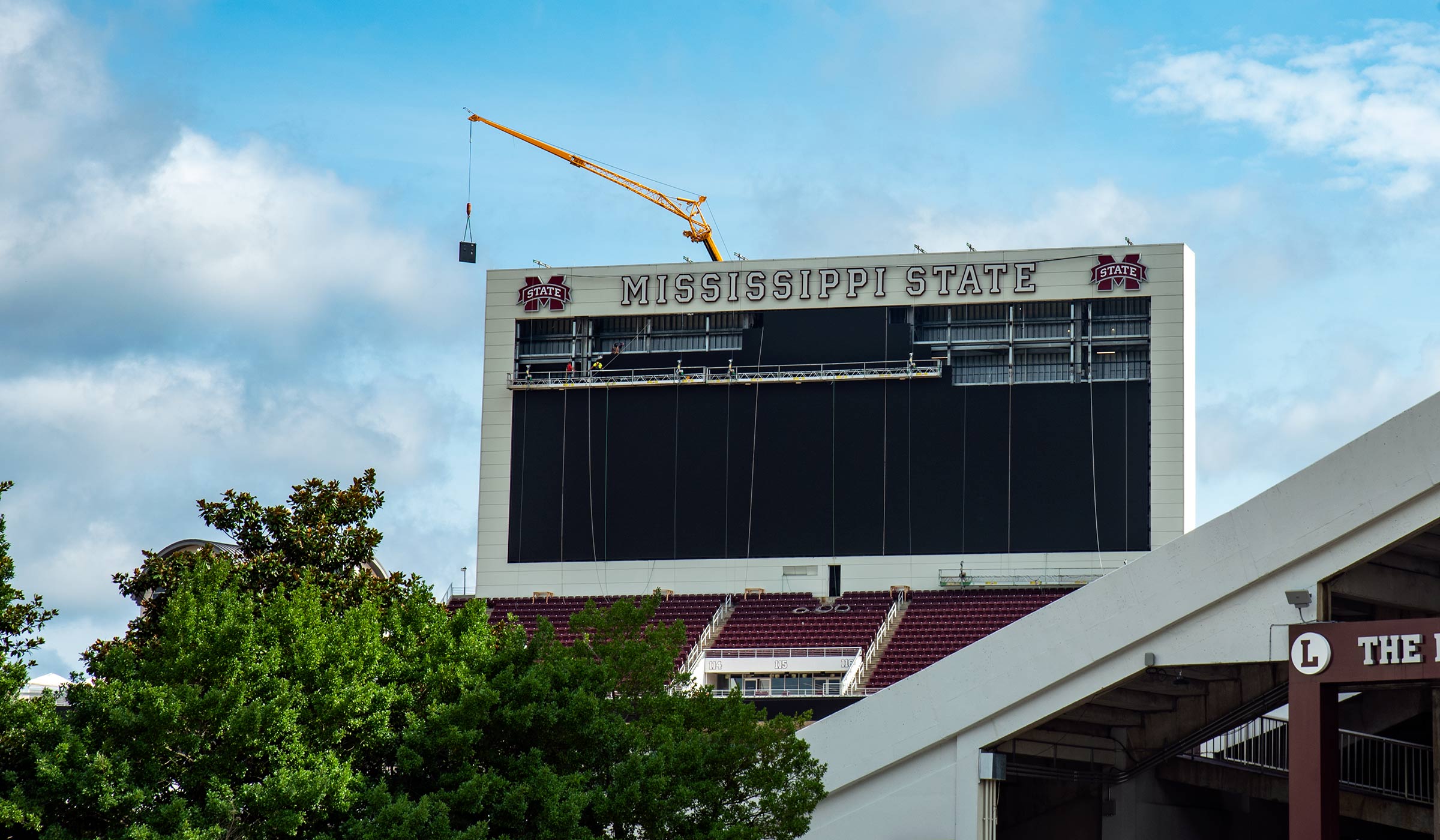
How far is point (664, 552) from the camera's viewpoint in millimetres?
57156

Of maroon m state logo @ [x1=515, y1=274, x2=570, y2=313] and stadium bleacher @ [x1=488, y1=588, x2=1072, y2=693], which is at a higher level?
maroon m state logo @ [x1=515, y1=274, x2=570, y2=313]

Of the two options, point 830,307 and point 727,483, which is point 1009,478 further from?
point 727,483

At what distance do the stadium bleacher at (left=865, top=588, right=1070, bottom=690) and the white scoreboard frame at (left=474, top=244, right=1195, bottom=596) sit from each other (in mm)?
964

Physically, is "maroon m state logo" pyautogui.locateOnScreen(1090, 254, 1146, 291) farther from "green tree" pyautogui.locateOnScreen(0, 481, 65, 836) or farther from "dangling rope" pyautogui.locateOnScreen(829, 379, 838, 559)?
"green tree" pyautogui.locateOnScreen(0, 481, 65, 836)

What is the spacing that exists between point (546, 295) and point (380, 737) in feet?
120

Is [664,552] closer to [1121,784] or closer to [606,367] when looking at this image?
[606,367]

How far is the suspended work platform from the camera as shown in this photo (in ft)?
184

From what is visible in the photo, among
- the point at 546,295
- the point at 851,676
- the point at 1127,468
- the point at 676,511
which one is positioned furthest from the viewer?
the point at 546,295

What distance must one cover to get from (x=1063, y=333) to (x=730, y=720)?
3150 cm

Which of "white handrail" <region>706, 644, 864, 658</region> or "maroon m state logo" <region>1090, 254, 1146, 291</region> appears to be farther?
"maroon m state logo" <region>1090, 254, 1146, 291</region>

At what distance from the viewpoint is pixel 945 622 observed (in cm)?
5241

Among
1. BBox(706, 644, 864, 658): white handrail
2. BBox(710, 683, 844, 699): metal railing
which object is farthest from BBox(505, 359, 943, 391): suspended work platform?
BBox(710, 683, 844, 699): metal railing

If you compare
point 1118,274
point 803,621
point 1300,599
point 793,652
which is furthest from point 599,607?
point 1300,599

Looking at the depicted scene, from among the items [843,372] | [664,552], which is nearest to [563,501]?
[664,552]
